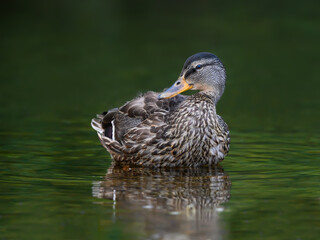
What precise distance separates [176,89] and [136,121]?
699mm

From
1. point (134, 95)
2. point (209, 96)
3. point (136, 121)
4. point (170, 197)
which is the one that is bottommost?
point (170, 197)

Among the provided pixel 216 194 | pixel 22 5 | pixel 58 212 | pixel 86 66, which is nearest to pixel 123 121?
pixel 216 194

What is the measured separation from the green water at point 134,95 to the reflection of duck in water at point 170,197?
1cm

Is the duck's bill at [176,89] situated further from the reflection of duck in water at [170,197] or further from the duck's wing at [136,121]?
the reflection of duck in water at [170,197]

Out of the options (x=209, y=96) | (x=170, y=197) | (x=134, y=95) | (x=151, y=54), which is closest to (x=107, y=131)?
(x=209, y=96)

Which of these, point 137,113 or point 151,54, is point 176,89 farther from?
point 151,54

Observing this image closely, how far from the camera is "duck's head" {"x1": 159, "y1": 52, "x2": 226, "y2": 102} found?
8922mm

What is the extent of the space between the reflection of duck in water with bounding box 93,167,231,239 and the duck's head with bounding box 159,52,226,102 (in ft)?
3.33

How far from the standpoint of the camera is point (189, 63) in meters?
8.92

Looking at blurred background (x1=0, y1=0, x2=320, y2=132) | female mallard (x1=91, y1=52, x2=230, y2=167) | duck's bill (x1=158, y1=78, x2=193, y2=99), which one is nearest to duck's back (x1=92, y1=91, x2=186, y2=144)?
female mallard (x1=91, y1=52, x2=230, y2=167)

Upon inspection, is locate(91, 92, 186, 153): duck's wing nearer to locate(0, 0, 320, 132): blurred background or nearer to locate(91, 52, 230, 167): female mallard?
locate(91, 52, 230, 167): female mallard

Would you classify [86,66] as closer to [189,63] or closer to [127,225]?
[189,63]

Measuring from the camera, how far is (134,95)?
13.4m

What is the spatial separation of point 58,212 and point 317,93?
8.44 meters
